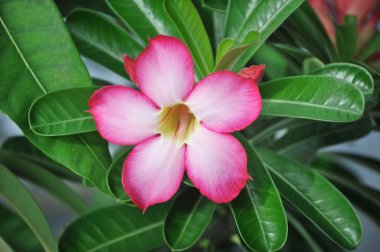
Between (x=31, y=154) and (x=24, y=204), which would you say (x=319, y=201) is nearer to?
(x=24, y=204)

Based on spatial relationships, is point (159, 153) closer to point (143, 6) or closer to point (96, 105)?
point (96, 105)

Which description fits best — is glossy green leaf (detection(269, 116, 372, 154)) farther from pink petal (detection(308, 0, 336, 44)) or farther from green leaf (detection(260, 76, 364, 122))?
green leaf (detection(260, 76, 364, 122))

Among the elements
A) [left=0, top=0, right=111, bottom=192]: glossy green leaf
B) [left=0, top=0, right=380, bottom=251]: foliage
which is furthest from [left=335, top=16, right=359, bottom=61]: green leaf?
[left=0, top=0, right=111, bottom=192]: glossy green leaf

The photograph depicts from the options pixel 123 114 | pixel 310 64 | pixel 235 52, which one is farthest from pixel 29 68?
pixel 310 64

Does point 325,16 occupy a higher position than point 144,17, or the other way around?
point 144,17

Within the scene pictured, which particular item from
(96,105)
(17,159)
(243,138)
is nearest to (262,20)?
(243,138)
